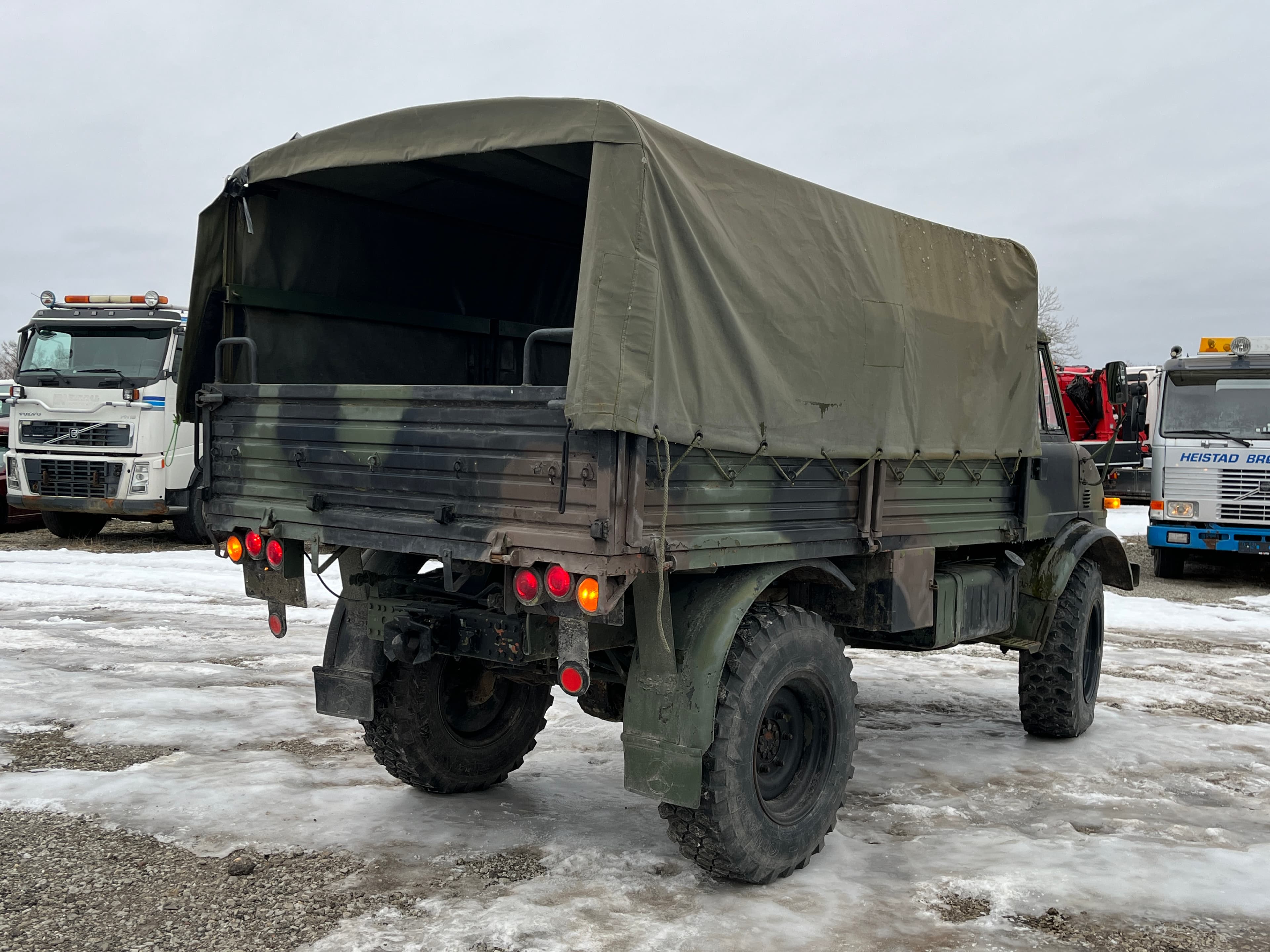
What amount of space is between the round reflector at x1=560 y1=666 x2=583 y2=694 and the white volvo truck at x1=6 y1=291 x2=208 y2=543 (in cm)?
1108

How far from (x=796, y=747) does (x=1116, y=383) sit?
321 cm

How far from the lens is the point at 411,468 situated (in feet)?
13.5

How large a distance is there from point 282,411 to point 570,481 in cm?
160

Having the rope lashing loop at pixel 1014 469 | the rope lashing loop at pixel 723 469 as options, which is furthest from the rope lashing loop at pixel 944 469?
the rope lashing loop at pixel 723 469

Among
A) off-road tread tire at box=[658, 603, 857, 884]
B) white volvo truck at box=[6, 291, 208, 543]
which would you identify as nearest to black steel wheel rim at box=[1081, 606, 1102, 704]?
off-road tread tire at box=[658, 603, 857, 884]

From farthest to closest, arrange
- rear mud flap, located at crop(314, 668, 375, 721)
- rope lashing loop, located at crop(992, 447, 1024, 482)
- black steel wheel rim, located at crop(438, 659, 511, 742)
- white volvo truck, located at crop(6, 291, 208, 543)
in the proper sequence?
1. white volvo truck, located at crop(6, 291, 208, 543)
2. rope lashing loop, located at crop(992, 447, 1024, 482)
3. black steel wheel rim, located at crop(438, 659, 511, 742)
4. rear mud flap, located at crop(314, 668, 375, 721)

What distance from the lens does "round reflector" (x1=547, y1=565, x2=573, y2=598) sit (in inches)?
143

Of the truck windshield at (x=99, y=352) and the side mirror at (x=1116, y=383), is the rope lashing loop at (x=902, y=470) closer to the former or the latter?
the side mirror at (x=1116, y=383)

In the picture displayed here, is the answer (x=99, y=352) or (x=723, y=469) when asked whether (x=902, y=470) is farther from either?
(x=99, y=352)

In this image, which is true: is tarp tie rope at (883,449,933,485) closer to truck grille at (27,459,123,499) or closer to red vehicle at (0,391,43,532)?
truck grille at (27,459,123,499)

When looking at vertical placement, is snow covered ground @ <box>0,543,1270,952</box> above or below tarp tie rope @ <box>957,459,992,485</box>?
below

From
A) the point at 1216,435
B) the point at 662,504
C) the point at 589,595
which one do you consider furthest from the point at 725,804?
the point at 1216,435

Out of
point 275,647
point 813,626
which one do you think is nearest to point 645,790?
point 813,626

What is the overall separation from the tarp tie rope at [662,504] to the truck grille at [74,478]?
11.7 m
